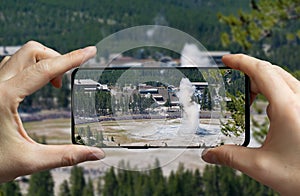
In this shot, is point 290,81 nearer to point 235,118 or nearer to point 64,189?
point 235,118

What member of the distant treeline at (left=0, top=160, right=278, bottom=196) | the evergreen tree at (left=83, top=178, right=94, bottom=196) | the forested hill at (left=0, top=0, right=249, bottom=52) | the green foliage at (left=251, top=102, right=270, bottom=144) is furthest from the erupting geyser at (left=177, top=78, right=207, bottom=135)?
the forested hill at (left=0, top=0, right=249, bottom=52)

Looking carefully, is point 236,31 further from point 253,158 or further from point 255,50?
point 253,158

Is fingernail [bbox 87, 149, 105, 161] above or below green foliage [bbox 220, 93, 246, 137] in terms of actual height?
below

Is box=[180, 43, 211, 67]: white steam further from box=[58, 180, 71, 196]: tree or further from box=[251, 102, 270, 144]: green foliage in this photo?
box=[58, 180, 71, 196]: tree

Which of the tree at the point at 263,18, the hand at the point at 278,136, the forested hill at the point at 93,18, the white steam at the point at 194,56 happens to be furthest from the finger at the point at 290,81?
the forested hill at the point at 93,18

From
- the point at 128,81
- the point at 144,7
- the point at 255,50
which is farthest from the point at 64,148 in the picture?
the point at 144,7
